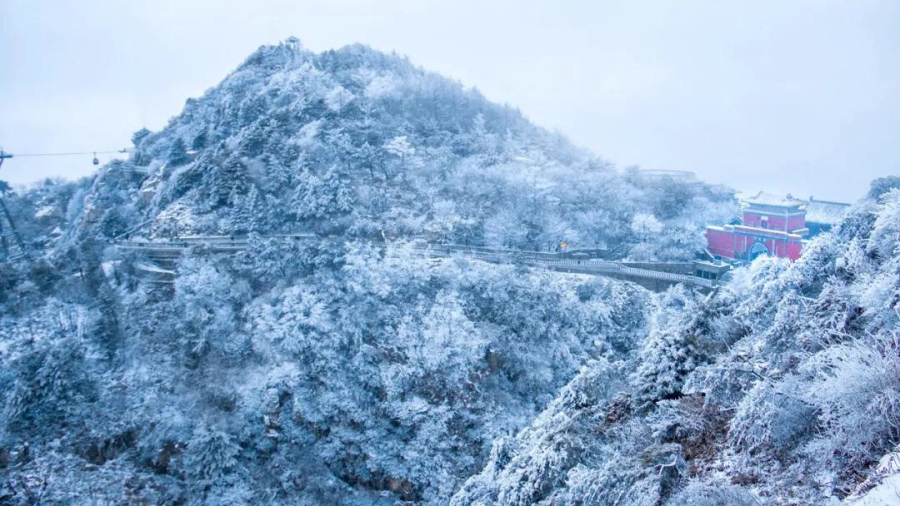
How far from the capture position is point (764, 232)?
1781 cm

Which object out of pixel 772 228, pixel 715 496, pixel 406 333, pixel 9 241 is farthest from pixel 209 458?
pixel 772 228

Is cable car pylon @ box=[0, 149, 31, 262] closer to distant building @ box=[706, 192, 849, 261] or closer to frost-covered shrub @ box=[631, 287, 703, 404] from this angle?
frost-covered shrub @ box=[631, 287, 703, 404]

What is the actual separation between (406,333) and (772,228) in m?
13.2

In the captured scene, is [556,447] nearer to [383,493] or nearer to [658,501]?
[658,501]

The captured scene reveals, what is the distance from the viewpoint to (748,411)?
18.3 ft

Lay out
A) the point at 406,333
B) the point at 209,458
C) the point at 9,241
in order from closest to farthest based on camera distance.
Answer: the point at 209,458 < the point at 406,333 < the point at 9,241

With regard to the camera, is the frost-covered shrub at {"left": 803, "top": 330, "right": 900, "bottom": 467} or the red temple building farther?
the red temple building

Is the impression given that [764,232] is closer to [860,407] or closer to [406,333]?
[406,333]

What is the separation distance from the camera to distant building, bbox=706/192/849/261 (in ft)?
56.7

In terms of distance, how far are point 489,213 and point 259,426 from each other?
38.1 ft

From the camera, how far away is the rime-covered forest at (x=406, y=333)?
5879mm

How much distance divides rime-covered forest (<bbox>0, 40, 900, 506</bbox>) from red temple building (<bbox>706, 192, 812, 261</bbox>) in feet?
5.21

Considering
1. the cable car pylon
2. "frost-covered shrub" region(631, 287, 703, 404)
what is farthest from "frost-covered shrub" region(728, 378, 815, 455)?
the cable car pylon

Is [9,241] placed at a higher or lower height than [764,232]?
lower
